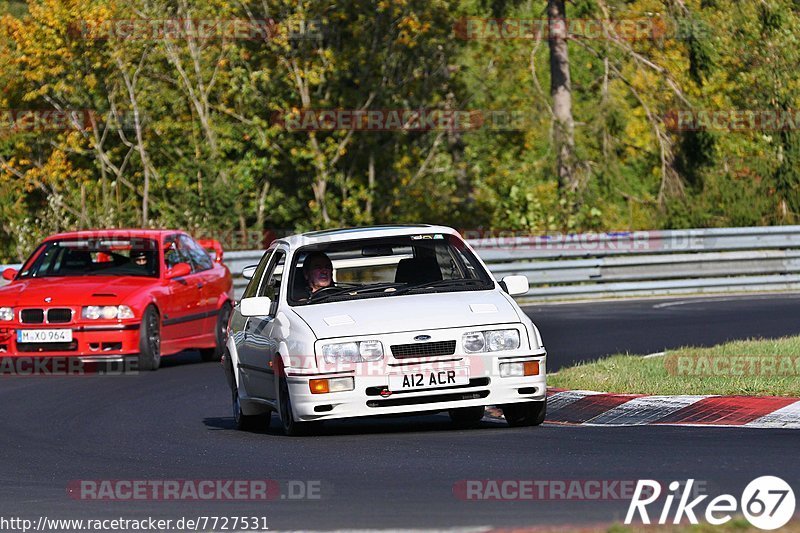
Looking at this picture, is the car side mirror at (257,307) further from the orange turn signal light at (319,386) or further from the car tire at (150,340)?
the car tire at (150,340)

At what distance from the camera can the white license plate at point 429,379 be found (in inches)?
417

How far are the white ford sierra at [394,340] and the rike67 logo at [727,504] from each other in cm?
296

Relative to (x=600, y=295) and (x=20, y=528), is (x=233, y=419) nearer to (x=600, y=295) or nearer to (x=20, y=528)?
(x=20, y=528)

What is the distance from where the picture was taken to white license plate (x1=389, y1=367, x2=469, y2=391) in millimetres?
10586

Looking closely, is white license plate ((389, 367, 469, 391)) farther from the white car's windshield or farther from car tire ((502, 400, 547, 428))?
the white car's windshield

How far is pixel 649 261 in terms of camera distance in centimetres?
2786

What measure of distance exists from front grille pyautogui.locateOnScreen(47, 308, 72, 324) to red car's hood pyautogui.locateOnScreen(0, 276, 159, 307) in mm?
80

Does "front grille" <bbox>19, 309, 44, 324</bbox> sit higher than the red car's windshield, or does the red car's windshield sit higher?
the red car's windshield

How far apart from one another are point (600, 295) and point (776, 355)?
1343 cm

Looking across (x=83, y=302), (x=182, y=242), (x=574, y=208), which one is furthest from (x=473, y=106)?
(x=83, y=302)

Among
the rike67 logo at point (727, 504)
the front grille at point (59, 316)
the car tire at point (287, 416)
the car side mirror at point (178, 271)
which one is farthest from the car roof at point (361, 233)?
the car side mirror at point (178, 271)

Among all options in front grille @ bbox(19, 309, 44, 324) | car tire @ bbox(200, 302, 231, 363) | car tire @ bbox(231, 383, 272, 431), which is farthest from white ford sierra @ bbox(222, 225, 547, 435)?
car tire @ bbox(200, 302, 231, 363)

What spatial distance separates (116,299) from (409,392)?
7481mm

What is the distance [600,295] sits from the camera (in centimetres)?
2791
